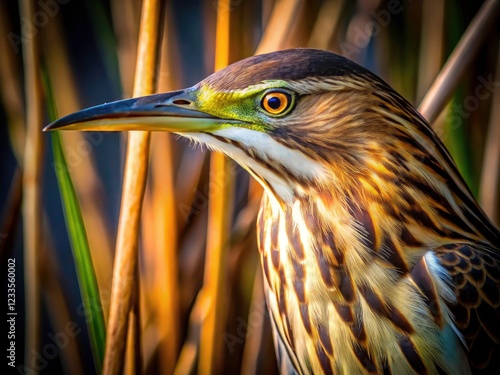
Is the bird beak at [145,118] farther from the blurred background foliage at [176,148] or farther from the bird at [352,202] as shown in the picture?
the blurred background foliage at [176,148]

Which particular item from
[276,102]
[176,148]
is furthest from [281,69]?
[176,148]

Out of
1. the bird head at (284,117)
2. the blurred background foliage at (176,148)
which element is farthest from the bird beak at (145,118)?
the blurred background foliage at (176,148)

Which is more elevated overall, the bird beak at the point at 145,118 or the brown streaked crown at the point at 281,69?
the brown streaked crown at the point at 281,69

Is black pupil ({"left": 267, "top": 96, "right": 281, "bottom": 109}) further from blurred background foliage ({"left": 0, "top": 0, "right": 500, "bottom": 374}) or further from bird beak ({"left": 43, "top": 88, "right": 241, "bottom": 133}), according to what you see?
blurred background foliage ({"left": 0, "top": 0, "right": 500, "bottom": 374})

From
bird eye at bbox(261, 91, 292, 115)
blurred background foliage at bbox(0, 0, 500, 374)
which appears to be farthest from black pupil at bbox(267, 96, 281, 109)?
blurred background foliage at bbox(0, 0, 500, 374)

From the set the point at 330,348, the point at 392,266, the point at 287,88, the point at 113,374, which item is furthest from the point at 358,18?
the point at 113,374

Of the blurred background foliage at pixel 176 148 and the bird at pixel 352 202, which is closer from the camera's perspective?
the bird at pixel 352 202
